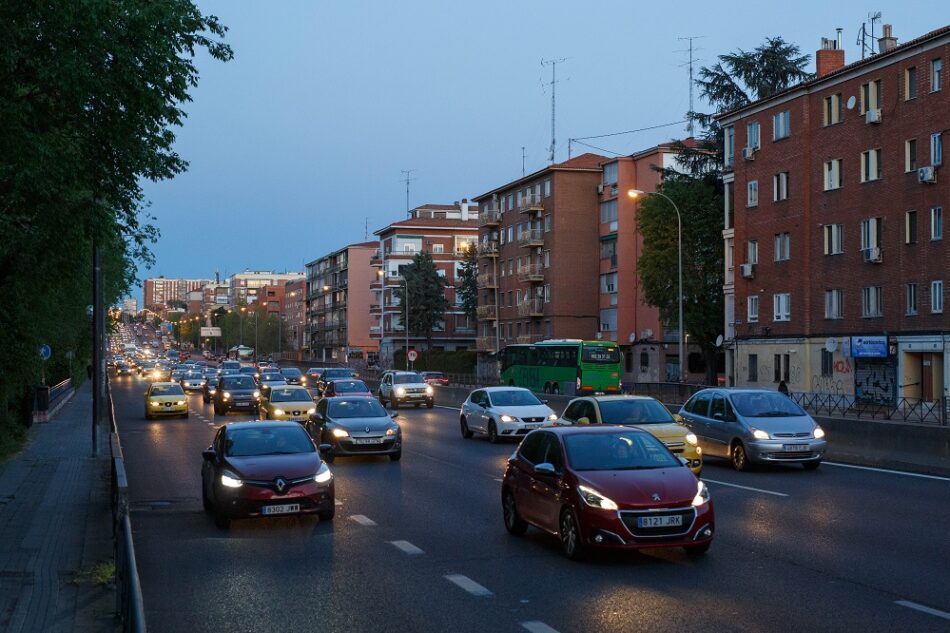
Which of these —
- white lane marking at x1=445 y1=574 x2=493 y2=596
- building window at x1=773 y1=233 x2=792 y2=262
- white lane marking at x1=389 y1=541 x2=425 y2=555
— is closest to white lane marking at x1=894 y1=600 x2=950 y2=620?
white lane marking at x1=445 y1=574 x2=493 y2=596

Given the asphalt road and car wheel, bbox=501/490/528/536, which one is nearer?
the asphalt road

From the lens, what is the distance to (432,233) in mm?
132625

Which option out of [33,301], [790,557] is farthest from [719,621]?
[33,301]

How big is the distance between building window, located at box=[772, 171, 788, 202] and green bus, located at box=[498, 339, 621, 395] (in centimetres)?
1100

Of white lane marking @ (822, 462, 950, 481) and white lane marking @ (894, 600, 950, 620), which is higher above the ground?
white lane marking @ (894, 600, 950, 620)

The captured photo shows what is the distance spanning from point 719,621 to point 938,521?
7.01 metres

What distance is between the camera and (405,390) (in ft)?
163

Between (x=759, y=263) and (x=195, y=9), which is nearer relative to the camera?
(x=195, y=9)

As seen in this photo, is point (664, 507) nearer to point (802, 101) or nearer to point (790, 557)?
point (790, 557)

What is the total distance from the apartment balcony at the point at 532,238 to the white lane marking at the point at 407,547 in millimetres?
76895

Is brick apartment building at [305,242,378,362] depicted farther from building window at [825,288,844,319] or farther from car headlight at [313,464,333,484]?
car headlight at [313,464,333,484]

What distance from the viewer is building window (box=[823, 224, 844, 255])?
50656 mm

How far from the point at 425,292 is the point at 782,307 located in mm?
61412

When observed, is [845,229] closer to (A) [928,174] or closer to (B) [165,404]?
(A) [928,174]
